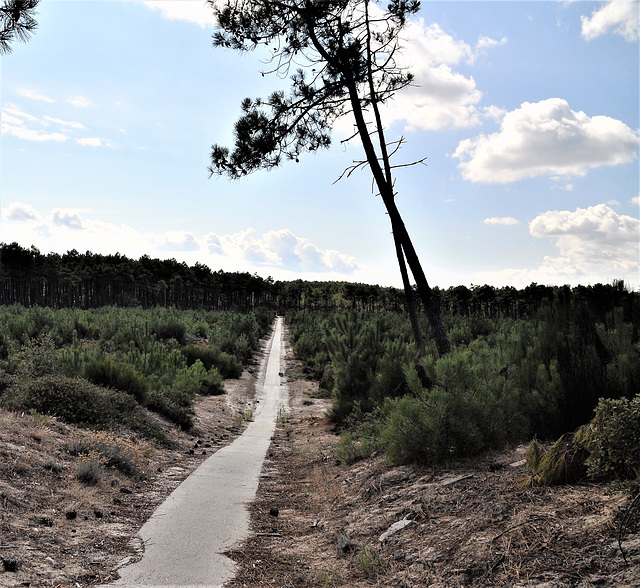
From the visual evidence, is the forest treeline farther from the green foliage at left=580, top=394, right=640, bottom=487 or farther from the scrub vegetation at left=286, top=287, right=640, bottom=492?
the green foliage at left=580, top=394, right=640, bottom=487

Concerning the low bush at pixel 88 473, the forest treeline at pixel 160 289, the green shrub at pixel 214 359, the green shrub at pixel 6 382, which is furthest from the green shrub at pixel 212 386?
the forest treeline at pixel 160 289

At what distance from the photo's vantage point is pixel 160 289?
311ft

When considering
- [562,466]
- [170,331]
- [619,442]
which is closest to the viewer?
[619,442]

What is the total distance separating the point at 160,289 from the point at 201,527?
9287 cm

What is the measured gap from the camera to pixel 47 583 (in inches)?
166

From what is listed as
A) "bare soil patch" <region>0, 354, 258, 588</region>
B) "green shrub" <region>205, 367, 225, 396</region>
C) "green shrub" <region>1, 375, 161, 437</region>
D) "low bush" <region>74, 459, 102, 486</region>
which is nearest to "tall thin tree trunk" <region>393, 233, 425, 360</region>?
"bare soil patch" <region>0, 354, 258, 588</region>

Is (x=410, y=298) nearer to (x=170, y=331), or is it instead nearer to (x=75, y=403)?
(x=75, y=403)

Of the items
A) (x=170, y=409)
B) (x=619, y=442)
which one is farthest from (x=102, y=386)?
(x=619, y=442)

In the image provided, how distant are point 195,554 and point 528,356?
467cm

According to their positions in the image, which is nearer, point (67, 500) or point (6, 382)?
point (67, 500)

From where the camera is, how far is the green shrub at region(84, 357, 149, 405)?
38.4 feet

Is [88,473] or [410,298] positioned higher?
[410,298]

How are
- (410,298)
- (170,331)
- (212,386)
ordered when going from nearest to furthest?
(410,298), (212,386), (170,331)

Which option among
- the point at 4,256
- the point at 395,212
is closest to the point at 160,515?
the point at 395,212
